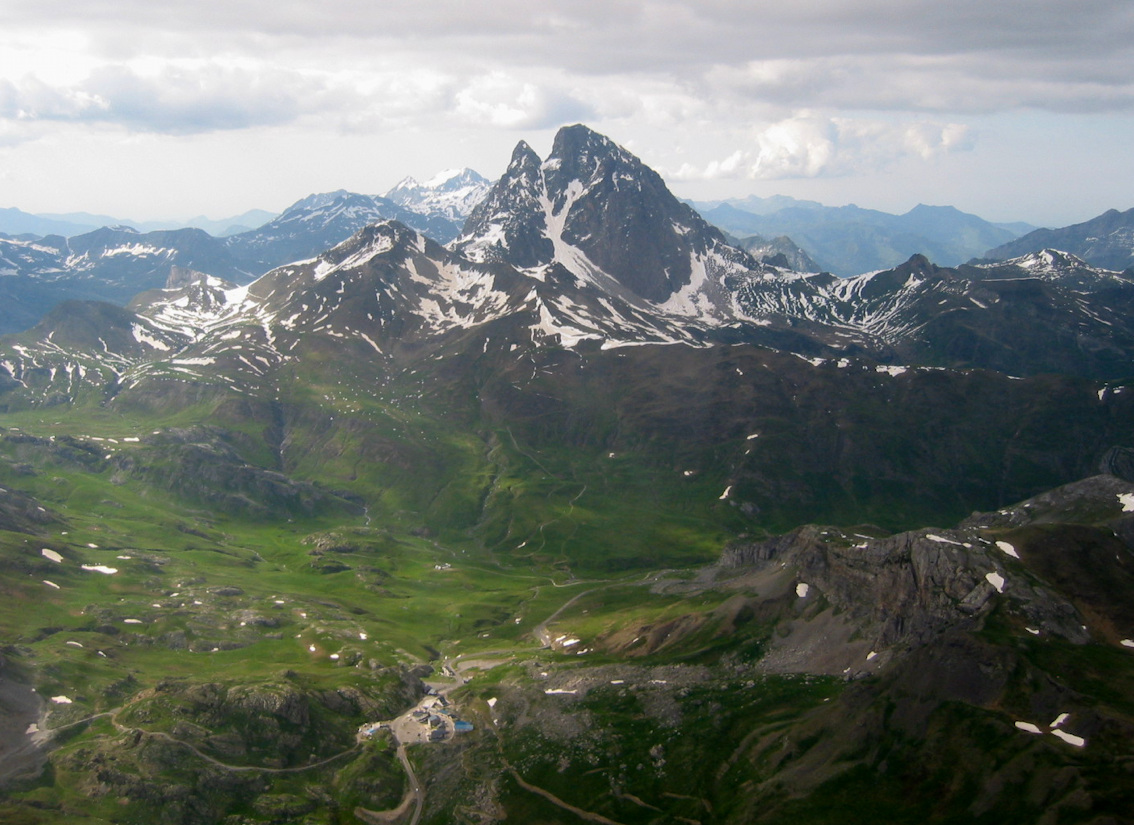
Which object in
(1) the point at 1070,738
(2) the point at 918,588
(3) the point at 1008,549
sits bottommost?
→ (1) the point at 1070,738

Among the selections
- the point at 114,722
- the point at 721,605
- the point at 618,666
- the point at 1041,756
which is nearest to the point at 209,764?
the point at 114,722

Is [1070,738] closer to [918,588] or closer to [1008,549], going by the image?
[918,588]

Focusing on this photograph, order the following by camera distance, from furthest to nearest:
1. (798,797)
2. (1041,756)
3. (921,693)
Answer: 1. (921,693)
2. (798,797)
3. (1041,756)

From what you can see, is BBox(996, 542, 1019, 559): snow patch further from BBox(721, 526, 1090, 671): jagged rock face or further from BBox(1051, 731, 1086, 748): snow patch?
BBox(1051, 731, 1086, 748): snow patch

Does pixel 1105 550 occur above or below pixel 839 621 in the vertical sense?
above

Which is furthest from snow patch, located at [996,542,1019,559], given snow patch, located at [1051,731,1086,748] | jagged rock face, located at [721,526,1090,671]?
snow patch, located at [1051,731,1086,748]

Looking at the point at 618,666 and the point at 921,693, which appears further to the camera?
the point at 618,666

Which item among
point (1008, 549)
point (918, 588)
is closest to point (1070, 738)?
point (918, 588)

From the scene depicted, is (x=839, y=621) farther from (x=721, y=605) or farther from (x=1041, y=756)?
(x=1041, y=756)

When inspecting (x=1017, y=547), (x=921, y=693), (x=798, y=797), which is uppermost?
(x=1017, y=547)

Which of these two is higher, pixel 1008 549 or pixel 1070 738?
pixel 1008 549

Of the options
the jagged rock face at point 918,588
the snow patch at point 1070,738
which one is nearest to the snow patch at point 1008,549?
the jagged rock face at point 918,588
